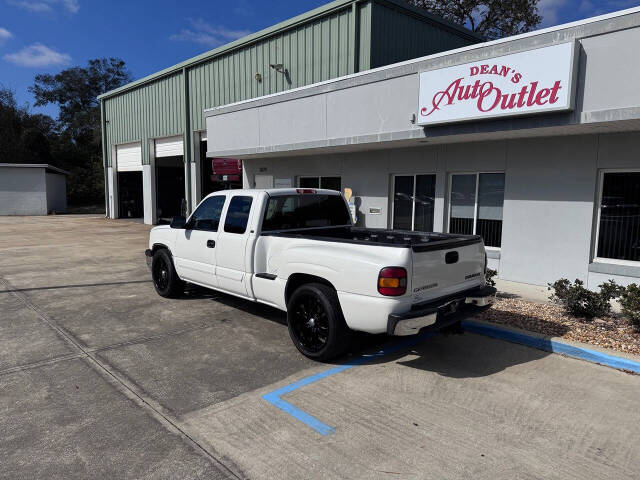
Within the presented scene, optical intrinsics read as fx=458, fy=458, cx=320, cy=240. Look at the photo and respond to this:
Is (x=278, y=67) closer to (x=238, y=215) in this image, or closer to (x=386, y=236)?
(x=238, y=215)

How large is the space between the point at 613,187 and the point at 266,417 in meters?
7.29

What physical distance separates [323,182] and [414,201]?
10.5ft

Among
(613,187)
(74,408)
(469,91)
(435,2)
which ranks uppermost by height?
(435,2)

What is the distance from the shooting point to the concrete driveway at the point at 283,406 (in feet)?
10.5

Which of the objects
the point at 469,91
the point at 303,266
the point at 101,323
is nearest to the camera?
the point at 303,266

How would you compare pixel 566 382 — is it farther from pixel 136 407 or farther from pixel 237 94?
pixel 237 94

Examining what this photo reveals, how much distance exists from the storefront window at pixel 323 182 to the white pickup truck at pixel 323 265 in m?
5.99

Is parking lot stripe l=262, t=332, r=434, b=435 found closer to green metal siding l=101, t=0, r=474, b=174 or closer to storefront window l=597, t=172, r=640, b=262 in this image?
storefront window l=597, t=172, r=640, b=262

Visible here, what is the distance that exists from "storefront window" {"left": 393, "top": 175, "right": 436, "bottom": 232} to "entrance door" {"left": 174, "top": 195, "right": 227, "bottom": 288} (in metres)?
5.58

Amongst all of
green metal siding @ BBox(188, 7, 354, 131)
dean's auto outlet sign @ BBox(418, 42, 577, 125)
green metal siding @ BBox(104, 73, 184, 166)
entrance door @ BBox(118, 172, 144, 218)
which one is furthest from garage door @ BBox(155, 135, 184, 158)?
dean's auto outlet sign @ BBox(418, 42, 577, 125)

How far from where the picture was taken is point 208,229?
671cm

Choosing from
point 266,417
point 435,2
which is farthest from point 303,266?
point 435,2

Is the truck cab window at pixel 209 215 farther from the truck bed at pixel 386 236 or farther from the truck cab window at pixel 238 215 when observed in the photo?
the truck bed at pixel 386 236

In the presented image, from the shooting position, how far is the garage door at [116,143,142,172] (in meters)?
26.5
